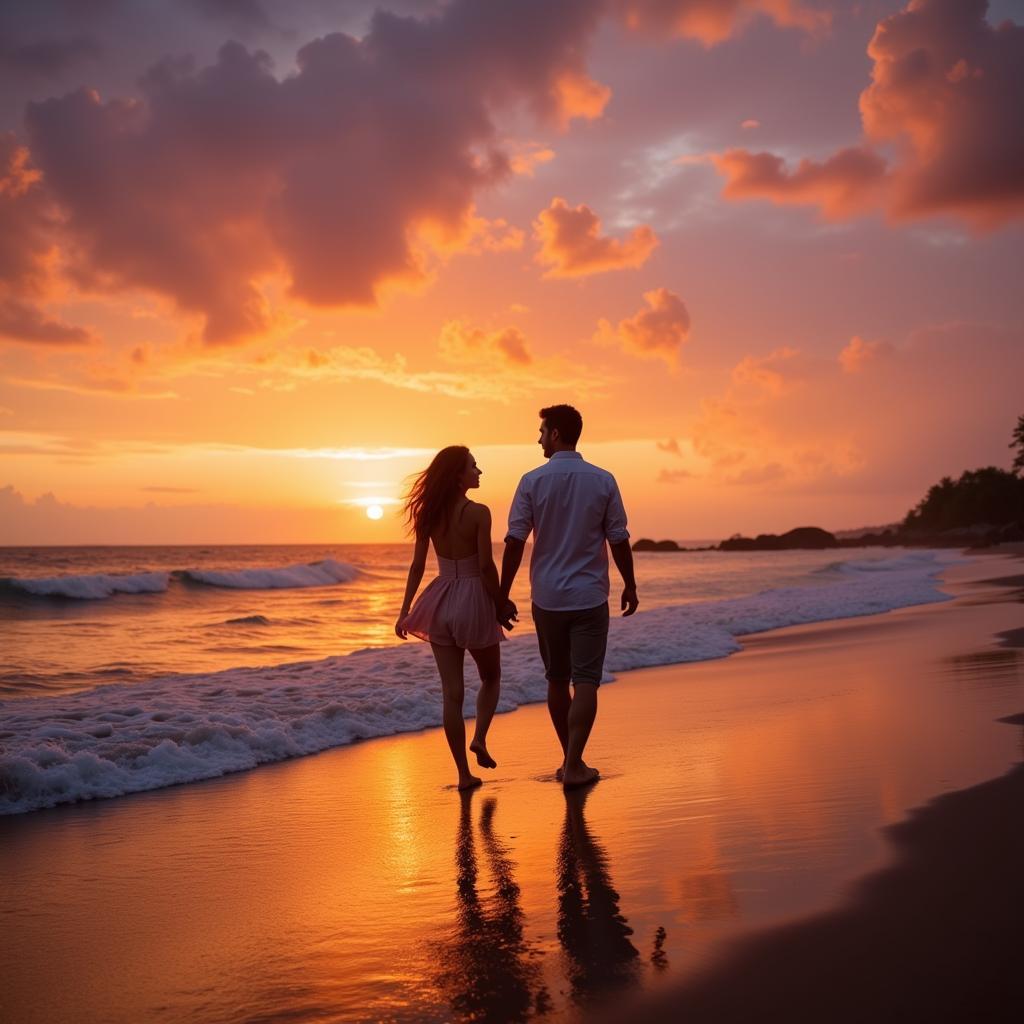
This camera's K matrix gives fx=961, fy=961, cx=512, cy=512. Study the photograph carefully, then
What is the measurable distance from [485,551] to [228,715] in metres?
3.53

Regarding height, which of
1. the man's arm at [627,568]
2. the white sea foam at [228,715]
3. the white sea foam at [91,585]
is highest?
the man's arm at [627,568]

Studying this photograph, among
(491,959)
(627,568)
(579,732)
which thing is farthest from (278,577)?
(491,959)

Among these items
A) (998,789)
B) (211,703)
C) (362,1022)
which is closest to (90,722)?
(211,703)

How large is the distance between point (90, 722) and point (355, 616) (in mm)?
16662

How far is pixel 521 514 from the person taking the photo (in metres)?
5.97

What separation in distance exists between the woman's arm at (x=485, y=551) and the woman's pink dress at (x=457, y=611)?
0.12ft

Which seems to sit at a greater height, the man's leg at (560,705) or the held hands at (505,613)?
the held hands at (505,613)

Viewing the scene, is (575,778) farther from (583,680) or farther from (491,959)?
(491,959)

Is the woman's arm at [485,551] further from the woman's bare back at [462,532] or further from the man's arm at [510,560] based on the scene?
the man's arm at [510,560]

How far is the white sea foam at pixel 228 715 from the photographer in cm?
664

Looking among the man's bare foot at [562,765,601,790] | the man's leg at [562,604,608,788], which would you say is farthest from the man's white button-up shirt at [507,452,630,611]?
the man's bare foot at [562,765,601,790]

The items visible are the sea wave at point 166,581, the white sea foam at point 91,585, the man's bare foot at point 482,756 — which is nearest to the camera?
the man's bare foot at point 482,756

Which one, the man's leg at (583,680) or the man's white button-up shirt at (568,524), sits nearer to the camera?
→ the man's leg at (583,680)

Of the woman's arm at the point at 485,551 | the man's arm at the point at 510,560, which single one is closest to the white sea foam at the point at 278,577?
the woman's arm at the point at 485,551
